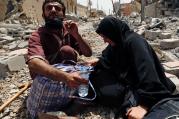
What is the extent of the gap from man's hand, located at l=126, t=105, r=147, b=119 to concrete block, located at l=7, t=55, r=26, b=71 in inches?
117

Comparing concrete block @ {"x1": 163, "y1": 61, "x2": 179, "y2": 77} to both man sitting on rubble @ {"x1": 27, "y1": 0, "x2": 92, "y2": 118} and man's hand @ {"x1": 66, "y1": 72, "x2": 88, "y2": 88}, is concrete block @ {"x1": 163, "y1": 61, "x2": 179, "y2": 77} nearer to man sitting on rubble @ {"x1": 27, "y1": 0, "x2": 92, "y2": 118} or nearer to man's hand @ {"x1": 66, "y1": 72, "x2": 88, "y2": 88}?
man sitting on rubble @ {"x1": 27, "y1": 0, "x2": 92, "y2": 118}

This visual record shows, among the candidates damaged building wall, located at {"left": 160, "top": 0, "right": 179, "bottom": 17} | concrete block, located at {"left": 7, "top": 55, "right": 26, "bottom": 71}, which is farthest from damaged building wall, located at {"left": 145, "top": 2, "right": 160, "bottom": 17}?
concrete block, located at {"left": 7, "top": 55, "right": 26, "bottom": 71}

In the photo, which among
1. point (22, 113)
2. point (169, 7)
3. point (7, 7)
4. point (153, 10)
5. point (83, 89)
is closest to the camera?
point (83, 89)

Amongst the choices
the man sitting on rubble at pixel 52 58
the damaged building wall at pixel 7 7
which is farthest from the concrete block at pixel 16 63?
the damaged building wall at pixel 7 7

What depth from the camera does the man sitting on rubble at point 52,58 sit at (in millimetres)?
3418

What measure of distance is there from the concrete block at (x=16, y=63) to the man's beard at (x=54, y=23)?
1849mm

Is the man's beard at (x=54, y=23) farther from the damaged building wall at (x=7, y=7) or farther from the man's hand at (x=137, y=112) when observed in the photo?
the damaged building wall at (x=7, y=7)

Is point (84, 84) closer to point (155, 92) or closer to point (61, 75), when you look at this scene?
point (61, 75)

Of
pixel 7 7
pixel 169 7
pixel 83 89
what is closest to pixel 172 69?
pixel 83 89

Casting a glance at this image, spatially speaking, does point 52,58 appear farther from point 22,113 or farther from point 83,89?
point 22,113

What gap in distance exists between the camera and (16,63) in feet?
18.8

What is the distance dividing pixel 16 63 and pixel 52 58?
2014 millimetres

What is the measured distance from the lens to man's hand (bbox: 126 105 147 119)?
2.97 metres

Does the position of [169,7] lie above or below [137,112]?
above
